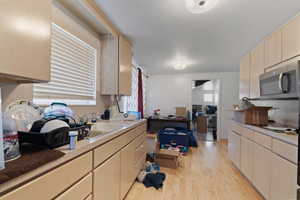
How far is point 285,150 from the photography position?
4.23 feet

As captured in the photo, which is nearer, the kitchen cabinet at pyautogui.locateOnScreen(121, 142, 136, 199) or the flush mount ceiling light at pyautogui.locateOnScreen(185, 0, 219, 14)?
the flush mount ceiling light at pyautogui.locateOnScreen(185, 0, 219, 14)

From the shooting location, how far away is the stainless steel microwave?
1.44 meters

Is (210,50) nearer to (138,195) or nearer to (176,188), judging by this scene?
(176,188)

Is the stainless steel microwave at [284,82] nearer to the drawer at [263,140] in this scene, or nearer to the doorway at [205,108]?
the drawer at [263,140]

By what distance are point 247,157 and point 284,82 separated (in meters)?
1.11

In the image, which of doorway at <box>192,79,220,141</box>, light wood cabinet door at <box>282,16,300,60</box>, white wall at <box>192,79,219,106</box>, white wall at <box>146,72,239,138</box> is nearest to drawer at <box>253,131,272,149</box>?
light wood cabinet door at <box>282,16,300,60</box>

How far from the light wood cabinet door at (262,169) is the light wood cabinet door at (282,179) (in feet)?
0.22

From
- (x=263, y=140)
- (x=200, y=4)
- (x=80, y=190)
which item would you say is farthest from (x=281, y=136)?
(x=80, y=190)

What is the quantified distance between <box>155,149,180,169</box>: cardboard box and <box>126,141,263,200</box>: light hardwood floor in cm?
10

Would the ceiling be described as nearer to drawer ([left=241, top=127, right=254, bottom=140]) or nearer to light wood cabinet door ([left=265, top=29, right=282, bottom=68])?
light wood cabinet door ([left=265, top=29, right=282, bottom=68])

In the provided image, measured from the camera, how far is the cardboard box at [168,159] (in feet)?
8.10

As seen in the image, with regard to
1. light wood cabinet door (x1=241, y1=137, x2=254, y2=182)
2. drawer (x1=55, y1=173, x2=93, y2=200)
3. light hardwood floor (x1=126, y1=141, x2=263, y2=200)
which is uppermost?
drawer (x1=55, y1=173, x2=93, y2=200)

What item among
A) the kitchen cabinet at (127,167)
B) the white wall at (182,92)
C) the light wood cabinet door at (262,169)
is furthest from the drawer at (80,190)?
the white wall at (182,92)

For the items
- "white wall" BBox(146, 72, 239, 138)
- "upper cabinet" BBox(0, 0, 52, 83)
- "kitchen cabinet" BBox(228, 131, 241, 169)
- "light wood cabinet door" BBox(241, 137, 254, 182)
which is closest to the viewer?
"upper cabinet" BBox(0, 0, 52, 83)
